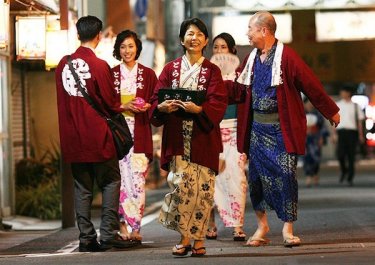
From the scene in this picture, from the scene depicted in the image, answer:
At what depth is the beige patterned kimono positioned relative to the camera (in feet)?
32.2

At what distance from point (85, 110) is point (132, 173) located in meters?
1.36

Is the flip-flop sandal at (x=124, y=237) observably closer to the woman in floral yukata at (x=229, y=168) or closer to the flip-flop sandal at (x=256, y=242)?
the woman in floral yukata at (x=229, y=168)

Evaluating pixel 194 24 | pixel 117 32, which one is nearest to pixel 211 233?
pixel 194 24

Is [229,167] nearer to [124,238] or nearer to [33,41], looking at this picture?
[124,238]

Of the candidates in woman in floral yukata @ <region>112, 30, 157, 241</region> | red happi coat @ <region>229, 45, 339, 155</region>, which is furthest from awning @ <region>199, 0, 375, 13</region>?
red happi coat @ <region>229, 45, 339, 155</region>

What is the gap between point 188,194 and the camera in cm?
982

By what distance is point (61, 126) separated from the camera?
413 inches

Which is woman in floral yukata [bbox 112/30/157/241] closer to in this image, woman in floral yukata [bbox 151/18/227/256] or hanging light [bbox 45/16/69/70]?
woman in floral yukata [bbox 151/18/227/256]

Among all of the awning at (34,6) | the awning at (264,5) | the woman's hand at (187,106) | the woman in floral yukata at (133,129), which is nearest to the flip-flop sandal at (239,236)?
the woman in floral yukata at (133,129)

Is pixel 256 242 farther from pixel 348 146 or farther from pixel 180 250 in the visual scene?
pixel 348 146

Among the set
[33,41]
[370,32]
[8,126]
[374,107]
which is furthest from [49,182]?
[374,107]

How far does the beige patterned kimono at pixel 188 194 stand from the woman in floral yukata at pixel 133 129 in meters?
1.45

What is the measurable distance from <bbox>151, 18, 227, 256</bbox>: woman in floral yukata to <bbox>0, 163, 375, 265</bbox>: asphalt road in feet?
1.10

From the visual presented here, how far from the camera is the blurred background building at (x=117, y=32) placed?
1455cm
